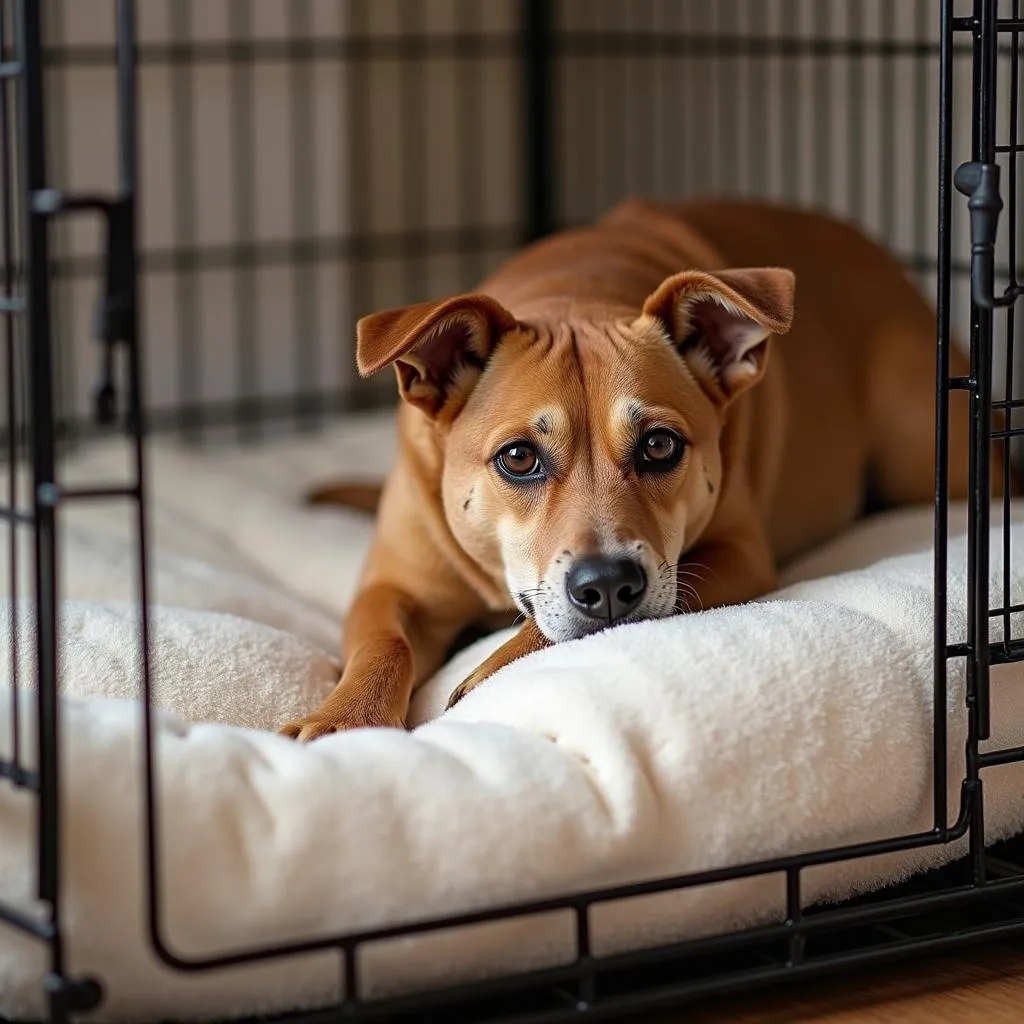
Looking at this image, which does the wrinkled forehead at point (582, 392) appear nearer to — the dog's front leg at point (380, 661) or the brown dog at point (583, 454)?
the brown dog at point (583, 454)

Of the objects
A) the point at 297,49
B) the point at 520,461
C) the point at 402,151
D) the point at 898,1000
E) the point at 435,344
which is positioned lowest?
the point at 898,1000

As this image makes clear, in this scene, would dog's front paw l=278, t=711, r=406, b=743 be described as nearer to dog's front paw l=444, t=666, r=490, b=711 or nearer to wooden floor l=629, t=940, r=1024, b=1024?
dog's front paw l=444, t=666, r=490, b=711

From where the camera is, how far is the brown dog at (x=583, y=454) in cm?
172

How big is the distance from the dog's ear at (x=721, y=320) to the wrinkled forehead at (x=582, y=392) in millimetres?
41

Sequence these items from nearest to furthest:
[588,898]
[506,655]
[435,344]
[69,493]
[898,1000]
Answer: [69,493]
[588,898]
[898,1000]
[506,655]
[435,344]

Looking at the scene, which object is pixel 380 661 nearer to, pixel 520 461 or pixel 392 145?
pixel 520 461

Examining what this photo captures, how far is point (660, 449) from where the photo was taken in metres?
1.83

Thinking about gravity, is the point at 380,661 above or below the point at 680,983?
above

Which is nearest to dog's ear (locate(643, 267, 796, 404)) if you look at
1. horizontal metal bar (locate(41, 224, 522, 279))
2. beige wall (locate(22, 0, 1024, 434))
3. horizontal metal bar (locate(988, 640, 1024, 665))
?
horizontal metal bar (locate(988, 640, 1024, 665))

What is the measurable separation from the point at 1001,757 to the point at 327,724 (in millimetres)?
660

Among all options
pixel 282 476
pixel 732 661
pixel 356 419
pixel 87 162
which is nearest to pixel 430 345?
pixel 732 661

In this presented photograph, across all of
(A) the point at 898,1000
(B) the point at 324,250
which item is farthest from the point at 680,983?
(B) the point at 324,250

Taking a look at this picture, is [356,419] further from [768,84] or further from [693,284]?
[693,284]

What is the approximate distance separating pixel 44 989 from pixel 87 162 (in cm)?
278
